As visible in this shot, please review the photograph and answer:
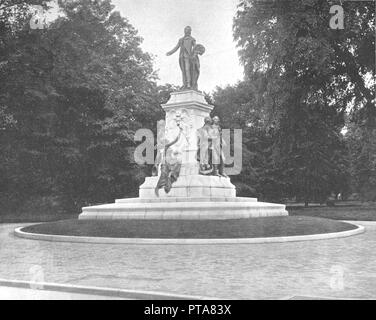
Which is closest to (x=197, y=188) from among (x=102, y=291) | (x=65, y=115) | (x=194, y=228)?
(x=194, y=228)

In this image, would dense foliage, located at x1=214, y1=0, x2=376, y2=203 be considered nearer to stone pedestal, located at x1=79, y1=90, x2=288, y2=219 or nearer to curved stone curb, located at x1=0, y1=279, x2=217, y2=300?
stone pedestal, located at x1=79, y1=90, x2=288, y2=219

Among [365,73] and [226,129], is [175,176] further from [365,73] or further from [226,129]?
[226,129]

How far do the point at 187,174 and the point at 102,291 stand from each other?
16.4m

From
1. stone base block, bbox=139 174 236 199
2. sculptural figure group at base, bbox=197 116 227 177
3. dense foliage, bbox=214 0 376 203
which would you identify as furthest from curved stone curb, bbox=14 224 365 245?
dense foliage, bbox=214 0 376 203

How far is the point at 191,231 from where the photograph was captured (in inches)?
642

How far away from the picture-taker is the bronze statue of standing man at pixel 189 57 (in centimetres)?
2559

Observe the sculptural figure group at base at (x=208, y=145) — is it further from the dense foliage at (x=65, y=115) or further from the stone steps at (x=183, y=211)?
the dense foliage at (x=65, y=115)

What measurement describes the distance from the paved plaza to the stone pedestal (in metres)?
4.78

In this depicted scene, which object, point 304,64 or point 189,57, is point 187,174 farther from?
point 304,64

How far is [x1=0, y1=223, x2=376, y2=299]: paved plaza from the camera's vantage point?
796 centimetres

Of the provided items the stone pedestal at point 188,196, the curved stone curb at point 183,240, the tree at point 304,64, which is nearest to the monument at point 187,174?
the stone pedestal at point 188,196

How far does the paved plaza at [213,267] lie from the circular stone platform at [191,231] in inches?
30.0

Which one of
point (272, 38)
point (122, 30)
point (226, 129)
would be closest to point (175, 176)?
point (272, 38)

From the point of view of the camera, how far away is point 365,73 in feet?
110
